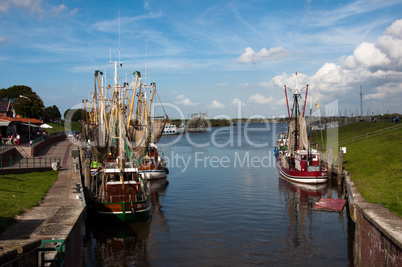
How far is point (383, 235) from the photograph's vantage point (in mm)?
13305

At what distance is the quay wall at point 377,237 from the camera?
40.1 feet

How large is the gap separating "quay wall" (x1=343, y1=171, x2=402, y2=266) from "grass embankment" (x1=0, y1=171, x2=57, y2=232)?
1598 cm

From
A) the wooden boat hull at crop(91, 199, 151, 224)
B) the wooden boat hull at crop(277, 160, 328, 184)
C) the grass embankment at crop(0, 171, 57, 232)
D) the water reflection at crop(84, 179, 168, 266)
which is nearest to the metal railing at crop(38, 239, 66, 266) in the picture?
the grass embankment at crop(0, 171, 57, 232)

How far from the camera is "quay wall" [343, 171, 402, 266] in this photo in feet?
40.1

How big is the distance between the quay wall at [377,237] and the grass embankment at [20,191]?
16.0 m

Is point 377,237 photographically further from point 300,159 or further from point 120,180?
point 300,159

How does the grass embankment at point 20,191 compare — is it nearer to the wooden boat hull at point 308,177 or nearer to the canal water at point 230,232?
the canal water at point 230,232

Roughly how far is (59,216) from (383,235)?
13570 millimetres

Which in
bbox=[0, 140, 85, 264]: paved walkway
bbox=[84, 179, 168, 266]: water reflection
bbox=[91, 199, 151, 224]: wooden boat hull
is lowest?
bbox=[84, 179, 168, 266]: water reflection

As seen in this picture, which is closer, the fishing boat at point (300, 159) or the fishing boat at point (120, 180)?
the fishing boat at point (120, 180)

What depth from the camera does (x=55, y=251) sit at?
40.1ft

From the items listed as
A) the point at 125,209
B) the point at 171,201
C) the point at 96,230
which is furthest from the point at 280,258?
the point at 171,201

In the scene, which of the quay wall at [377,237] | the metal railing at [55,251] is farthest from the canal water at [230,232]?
the metal railing at [55,251]

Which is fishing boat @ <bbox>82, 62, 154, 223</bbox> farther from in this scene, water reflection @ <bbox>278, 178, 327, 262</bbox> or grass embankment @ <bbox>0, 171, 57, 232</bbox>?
water reflection @ <bbox>278, 178, 327, 262</bbox>
